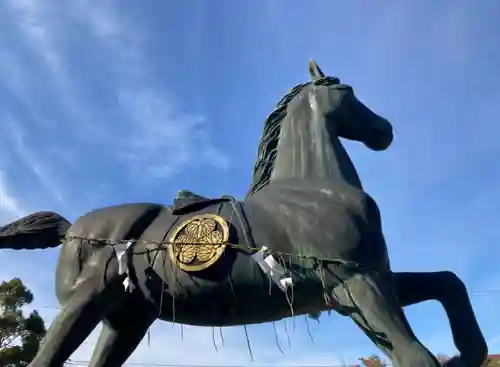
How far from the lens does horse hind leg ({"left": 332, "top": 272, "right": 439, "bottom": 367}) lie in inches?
124

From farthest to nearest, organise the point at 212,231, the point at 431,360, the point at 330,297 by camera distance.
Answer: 1. the point at 212,231
2. the point at 330,297
3. the point at 431,360

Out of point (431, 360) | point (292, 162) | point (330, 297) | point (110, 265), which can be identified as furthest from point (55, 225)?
point (431, 360)

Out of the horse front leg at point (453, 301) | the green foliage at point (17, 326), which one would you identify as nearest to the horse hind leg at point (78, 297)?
the horse front leg at point (453, 301)

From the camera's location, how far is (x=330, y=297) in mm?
3621

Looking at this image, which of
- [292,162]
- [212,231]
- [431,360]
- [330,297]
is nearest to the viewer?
[431,360]

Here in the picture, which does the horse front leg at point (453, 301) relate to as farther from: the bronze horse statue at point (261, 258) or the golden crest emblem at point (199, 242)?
the golden crest emblem at point (199, 242)

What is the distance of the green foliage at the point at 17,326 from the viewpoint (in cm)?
1805

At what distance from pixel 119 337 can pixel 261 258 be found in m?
Answer: 1.44

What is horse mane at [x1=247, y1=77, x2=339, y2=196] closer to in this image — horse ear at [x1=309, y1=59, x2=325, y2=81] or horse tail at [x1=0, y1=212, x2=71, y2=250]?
horse ear at [x1=309, y1=59, x2=325, y2=81]

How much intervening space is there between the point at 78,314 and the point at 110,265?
0.40 meters

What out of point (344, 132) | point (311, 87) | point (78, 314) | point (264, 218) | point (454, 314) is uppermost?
point (311, 87)

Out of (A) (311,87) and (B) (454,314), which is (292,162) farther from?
(B) (454,314)

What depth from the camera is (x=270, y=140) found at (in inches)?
180

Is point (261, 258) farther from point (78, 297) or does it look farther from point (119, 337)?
point (119, 337)
